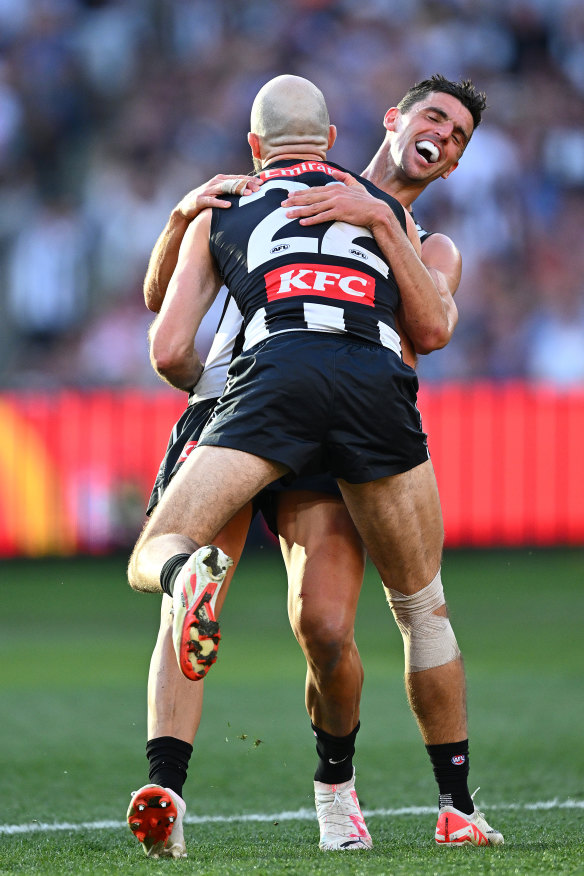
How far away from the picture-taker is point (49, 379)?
1363 cm

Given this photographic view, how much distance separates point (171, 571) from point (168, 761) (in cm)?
72

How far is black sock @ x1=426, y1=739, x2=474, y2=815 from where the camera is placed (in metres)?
3.71

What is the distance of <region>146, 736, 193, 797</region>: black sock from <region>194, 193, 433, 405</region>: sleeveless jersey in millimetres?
1023

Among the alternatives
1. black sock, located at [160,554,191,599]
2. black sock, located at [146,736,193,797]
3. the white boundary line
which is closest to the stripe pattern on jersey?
black sock, located at [160,554,191,599]

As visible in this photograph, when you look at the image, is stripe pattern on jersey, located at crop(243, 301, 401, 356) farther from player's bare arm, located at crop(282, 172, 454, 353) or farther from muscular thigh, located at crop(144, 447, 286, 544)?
muscular thigh, located at crop(144, 447, 286, 544)

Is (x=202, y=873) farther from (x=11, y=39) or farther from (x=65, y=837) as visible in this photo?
(x=11, y=39)

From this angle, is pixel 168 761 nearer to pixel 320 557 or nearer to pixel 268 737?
pixel 320 557

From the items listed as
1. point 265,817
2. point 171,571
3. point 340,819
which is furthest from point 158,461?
point 171,571

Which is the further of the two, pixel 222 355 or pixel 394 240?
pixel 222 355

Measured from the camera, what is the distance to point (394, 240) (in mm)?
3584

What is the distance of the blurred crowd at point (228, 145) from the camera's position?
14.0 meters

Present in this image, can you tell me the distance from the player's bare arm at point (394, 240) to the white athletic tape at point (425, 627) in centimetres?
72

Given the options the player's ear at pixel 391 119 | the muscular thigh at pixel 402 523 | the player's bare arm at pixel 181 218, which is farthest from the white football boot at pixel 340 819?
the player's ear at pixel 391 119

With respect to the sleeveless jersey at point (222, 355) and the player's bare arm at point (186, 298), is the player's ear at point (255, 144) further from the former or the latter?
the sleeveless jersey at point (222, 355)
